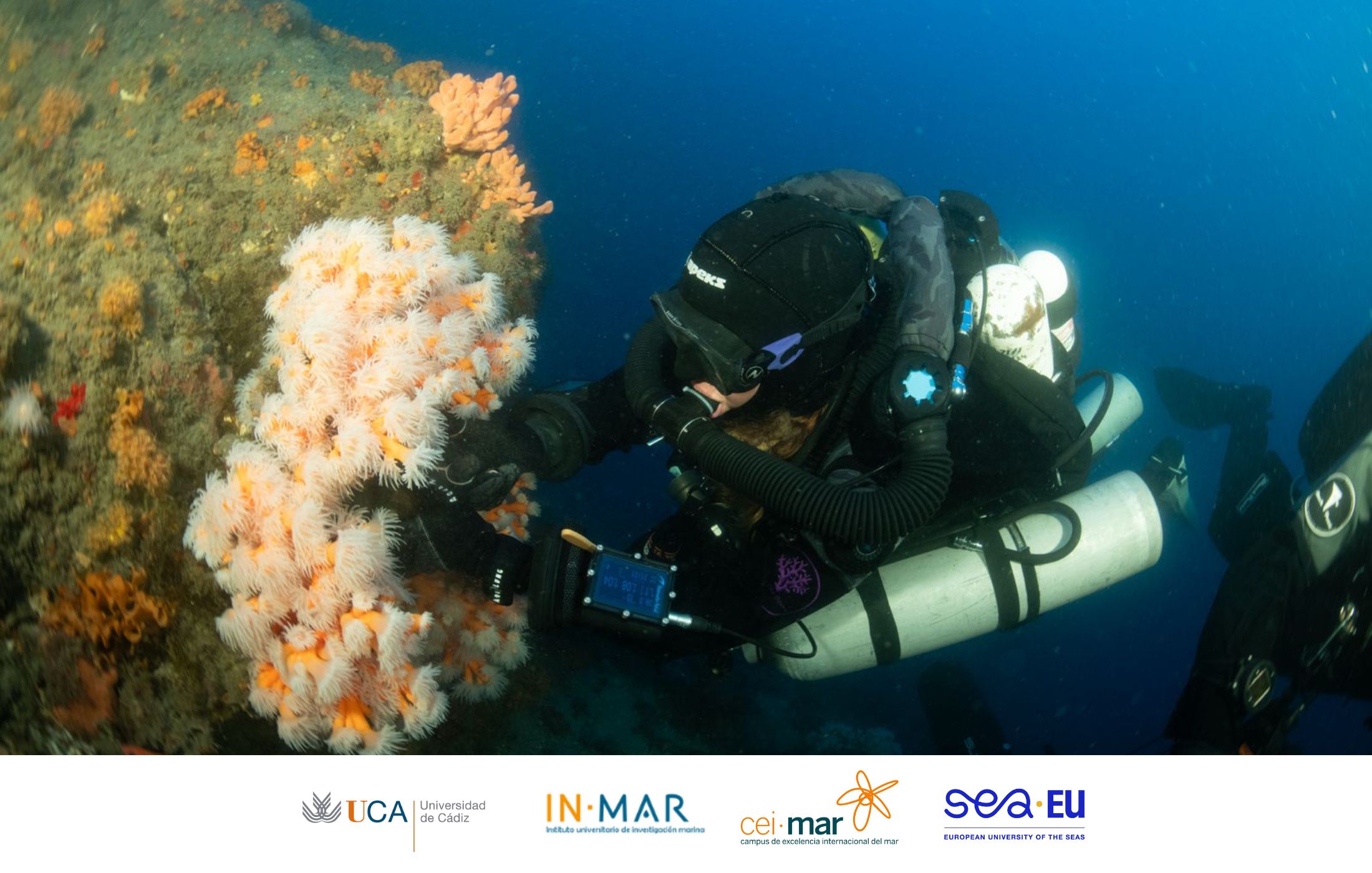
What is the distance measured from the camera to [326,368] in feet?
7.97

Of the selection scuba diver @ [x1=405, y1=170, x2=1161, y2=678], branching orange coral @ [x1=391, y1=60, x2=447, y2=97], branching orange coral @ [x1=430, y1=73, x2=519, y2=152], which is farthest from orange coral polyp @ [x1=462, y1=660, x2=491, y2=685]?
branching orange coral @ [x1=391, y1=60, x2=447, y2=97]

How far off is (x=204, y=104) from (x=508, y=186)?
1.62m

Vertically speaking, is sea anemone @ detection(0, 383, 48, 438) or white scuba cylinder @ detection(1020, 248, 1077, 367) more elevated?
white scuba cylinder @ detection(1020, 248, 1077, 367)

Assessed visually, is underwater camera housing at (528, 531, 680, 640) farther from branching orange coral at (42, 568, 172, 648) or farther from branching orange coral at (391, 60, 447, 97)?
branching orange coral at (391, 60, 447, 97)

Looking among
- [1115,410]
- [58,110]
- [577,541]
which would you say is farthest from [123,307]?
[1115,410]

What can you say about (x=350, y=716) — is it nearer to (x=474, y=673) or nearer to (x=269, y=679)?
(x=269, y=679)

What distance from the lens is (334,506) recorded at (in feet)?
7.95

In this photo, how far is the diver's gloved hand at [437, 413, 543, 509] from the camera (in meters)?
2.58

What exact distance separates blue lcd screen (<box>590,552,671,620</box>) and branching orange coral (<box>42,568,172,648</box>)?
5.85 feet

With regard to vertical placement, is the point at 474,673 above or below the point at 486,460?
below

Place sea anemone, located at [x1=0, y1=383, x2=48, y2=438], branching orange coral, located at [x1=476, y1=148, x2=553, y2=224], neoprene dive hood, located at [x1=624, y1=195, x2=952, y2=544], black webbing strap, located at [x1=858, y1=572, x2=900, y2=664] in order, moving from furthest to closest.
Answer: branching orange coral, located at [x1=476, y1=148, x2=553, y2=224], black webbing strap, located at [x1=858, y1=572, x2=900, y2=664], sea anemone, located at [x1=0, y1=383, x2=48, y2=438], neoprene dive hood, located at [x1=624, y1=195, x2=952, y2=544]
